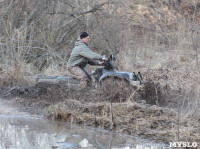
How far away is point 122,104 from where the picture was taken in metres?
7.81

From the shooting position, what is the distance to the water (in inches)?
215

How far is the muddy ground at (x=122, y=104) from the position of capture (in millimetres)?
6598

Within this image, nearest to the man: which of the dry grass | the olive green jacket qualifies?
the olive green jacket

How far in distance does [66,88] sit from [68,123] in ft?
7.56

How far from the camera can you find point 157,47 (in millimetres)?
16094

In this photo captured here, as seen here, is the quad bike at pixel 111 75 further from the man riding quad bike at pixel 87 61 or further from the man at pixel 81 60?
the man at pixel 81 60

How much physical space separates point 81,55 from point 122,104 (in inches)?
81.1

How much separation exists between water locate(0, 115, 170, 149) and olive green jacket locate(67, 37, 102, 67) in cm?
241

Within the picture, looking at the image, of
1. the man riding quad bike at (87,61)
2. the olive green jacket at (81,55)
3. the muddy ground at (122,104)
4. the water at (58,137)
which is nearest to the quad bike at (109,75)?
the man riding quad bike at (87,61)

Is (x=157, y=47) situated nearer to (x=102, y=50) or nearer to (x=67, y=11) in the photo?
(x=102, y=50)

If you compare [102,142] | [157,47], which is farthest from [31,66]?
[102,142]

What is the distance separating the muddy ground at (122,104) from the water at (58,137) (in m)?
0.35

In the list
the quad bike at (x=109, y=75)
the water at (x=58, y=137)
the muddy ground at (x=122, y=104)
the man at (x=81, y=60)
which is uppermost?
the man at (x=81, y=60)

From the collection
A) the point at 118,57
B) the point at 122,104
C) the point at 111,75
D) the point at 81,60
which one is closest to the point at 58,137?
the point at 122,104
